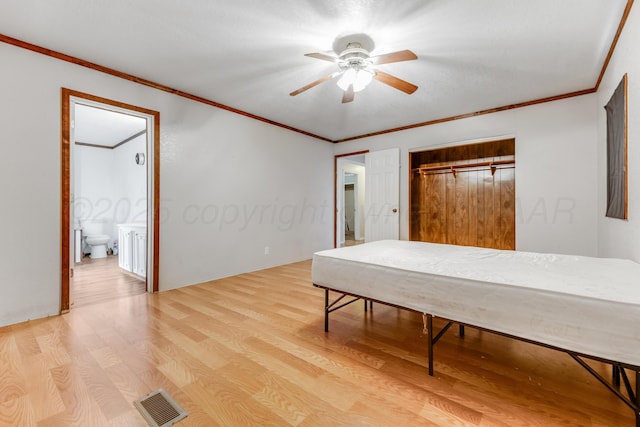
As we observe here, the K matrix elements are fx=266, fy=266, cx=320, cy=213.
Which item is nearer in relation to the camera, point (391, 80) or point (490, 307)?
point (490, 307)

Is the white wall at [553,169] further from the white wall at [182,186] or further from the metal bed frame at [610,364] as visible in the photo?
the white wall at [182,186]

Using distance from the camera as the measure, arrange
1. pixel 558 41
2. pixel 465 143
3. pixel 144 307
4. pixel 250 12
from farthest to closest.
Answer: pixel 465 143
pixel 144 307
pixel 558 41
pixel 250 12

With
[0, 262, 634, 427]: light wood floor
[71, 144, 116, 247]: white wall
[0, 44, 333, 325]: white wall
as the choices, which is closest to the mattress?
[0, 262, 634, 427]: light wood floor

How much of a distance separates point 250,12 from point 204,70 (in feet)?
3.93

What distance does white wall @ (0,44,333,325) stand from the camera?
248 centimetres

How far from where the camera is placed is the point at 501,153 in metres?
4.62

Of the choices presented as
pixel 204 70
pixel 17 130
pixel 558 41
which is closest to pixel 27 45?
pixel 17 130

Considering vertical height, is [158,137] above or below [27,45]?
below

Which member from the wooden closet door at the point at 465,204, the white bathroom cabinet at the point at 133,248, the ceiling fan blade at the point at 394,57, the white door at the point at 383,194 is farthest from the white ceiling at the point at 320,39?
the white bathroom cabinet at the point at 133,248

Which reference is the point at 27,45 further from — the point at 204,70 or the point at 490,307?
the point at 490,307

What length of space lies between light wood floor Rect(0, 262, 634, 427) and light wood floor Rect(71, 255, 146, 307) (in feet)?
1.61

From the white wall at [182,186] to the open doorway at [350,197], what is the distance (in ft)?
0.91

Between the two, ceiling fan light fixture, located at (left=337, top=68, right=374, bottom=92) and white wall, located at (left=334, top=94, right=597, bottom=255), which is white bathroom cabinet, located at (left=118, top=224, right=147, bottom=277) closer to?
ceiling fan light fixture, located at (left=337, top=68, right=374, bottom=92)

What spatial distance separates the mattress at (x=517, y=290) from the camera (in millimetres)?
1177
